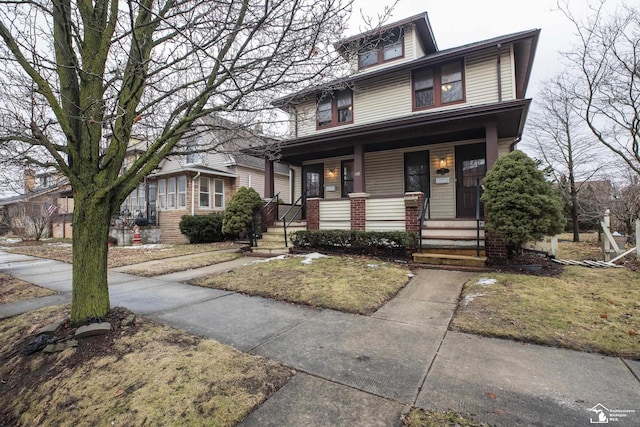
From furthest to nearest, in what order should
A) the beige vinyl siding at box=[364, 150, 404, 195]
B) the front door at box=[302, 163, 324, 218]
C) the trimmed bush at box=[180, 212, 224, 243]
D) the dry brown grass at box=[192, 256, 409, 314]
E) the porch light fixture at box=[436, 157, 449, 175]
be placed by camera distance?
the trimmed bush at box=[180, 212, 224, 243], the front door at box=[302, 163, 324, 218], the beige vinyl siding at box=[364, 150, 404, 195], the porch light fixture at box=[436, 157, 449, 175], the dry brown grass at box=[192, 256, 409, 314]

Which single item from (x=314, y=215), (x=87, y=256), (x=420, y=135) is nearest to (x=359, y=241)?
(x=314, y=215)

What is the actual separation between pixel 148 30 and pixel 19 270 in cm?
819

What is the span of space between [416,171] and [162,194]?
1366 cm

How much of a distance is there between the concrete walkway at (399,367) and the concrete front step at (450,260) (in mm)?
2264

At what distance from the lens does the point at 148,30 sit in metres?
3.61

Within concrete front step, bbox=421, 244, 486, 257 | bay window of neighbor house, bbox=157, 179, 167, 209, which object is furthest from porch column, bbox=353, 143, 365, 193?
bay window of neighbor house, bbox=157, 179, 167, 209

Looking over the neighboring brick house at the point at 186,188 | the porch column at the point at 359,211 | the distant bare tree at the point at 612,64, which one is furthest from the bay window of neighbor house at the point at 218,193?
the distant bare tree at the point at 612,64

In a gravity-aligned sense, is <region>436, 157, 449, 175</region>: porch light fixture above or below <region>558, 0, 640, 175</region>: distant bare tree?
below

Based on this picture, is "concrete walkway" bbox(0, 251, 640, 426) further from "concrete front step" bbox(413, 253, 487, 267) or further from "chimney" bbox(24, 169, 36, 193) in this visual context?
"concrete front step" bbox(413, 253, 487, 267)

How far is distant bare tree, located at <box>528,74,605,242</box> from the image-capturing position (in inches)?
635

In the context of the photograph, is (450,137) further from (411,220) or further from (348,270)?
(348,270)

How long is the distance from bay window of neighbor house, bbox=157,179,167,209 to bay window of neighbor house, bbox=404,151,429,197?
13.0 metres

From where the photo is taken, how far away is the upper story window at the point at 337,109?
37.7ft

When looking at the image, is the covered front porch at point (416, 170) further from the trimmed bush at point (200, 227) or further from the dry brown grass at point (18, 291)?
the dry brown grass at point (18, 291)
